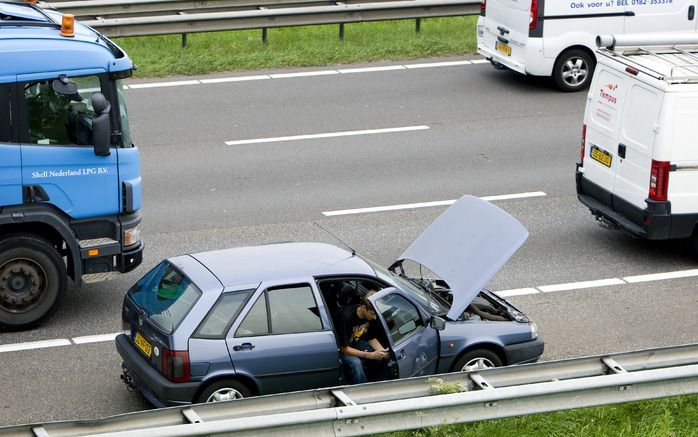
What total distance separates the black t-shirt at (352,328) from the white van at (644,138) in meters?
4.46

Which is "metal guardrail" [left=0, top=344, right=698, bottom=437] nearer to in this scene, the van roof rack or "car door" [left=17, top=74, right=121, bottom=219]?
"car door" [left=17, top=74, right=121, bottom=219]

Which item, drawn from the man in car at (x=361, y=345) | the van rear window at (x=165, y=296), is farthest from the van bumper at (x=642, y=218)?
the van rear window at (x=165, y=296)

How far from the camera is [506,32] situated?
19797 mm

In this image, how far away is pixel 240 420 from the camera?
25.5 feet

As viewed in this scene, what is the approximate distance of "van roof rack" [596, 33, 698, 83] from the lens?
13.3m

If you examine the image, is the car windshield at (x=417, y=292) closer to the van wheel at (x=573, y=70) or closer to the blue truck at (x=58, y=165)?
the blue truck at (x=58, y=165)

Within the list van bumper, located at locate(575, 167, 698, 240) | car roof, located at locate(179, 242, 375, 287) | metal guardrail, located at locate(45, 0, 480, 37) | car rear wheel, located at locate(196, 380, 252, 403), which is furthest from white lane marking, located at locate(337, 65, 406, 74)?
car rear wheel, located at locate(196, 380, 252, 403)

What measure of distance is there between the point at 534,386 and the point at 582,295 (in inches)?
174

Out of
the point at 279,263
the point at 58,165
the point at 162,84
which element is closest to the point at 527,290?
the point at 279,263

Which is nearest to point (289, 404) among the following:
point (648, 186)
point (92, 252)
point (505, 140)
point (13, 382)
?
point (13, 382)

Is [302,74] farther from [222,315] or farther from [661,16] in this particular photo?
[222,315]

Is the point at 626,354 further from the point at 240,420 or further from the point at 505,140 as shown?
the point at 505,140

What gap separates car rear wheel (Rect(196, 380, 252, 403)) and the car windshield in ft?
4.88

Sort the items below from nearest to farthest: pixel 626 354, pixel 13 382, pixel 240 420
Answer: pixel 240 420, pixel 626 354, pixel 13 382
